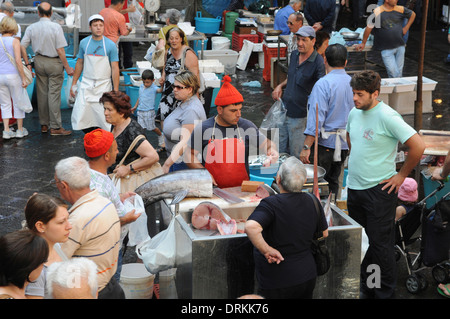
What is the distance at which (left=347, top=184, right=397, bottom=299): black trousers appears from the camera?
16.0 feet

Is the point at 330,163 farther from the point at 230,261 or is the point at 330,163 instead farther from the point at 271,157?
the point at 230,261

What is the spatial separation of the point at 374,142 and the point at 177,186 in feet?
4.86

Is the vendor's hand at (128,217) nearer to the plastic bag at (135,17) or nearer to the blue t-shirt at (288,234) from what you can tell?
the blue t-shirt at (288,234)

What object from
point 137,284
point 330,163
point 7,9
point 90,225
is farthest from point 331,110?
point 7,9

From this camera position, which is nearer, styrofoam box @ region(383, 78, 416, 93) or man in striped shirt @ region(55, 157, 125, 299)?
man in striped shirt @ region(55, 157, 125, 299)

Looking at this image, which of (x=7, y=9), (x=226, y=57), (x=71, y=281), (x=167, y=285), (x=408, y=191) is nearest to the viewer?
(x=71, y=281)

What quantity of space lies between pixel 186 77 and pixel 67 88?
15.3 feet

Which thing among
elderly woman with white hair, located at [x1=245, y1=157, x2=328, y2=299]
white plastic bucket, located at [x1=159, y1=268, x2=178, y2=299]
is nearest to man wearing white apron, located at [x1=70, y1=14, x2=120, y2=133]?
white plastic bucket, located at [x1=159, y1=268, x2=178, y2=299]

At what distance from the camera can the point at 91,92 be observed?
8211 millimetres

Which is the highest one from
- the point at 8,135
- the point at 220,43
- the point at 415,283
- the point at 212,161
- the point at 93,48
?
the point at 93,48

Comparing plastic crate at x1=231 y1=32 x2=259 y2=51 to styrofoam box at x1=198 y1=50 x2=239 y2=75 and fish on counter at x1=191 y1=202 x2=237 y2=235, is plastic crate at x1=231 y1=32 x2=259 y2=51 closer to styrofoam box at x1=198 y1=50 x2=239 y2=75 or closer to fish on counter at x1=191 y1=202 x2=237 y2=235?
styrofoam box at x1=198 y1=50 x2=239 y2=75

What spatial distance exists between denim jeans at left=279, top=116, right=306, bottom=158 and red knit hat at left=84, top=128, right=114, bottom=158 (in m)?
2.77

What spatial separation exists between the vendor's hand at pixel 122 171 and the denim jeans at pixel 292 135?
2.10m
